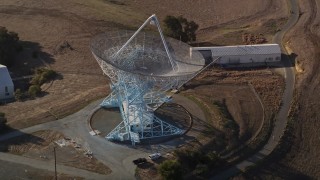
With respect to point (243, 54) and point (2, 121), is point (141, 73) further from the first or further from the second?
point (243, 54)

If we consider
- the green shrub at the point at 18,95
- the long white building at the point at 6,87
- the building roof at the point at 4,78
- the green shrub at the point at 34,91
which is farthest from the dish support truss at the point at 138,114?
the building roof at the point at 4,78

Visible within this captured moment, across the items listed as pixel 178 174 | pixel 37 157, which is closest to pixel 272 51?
pixel 178 174

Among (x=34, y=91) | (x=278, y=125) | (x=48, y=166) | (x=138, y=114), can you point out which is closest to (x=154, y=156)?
(x=138, y=114)

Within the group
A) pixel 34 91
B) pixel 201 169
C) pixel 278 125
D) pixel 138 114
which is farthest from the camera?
pixel 34 91

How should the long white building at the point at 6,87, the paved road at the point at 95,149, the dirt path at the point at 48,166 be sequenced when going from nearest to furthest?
the dirt path at the point at 48,166 < the paved road at the point at 95,149 < the long white building at the point at 6,87

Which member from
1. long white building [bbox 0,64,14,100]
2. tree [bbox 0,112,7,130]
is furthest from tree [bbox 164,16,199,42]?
tree [bbox 0,112,7,130]

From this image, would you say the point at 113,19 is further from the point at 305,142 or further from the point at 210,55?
the point at 305,142

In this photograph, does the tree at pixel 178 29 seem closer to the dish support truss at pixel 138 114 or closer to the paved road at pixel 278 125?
the paved road at pixel 278 125
